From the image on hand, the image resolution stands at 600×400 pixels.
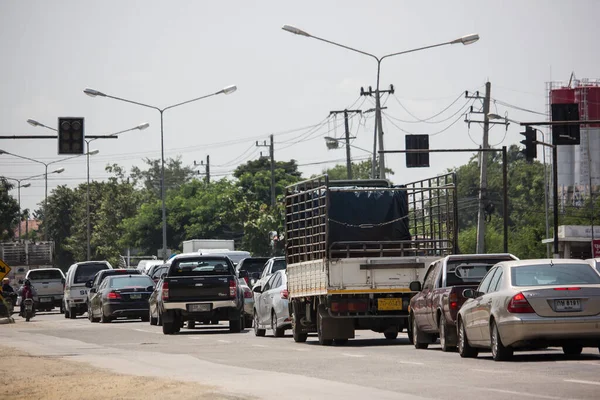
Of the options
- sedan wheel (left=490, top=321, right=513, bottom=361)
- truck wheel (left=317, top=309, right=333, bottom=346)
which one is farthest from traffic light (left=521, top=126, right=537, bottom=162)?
sedan wheel (left=490, top=321, right=513, bottom=361)

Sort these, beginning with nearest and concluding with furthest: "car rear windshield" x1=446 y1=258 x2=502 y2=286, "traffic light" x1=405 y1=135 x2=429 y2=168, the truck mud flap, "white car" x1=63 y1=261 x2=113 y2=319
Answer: "car rear windshield" x1=446 y1=258 x2=502 y2=286
the truck mud flap
"traffic light" x1=405 y1=135 x2=429 y2=168
"white car" x1=63 y1=261 x2=113 y2=319

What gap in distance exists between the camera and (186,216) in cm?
13112

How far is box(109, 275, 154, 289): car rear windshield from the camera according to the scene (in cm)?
4619

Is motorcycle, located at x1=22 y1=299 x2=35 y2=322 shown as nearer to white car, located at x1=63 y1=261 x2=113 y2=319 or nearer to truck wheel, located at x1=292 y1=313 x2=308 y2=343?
white car, located at x1=63 y1=261 x2=113 y2=319

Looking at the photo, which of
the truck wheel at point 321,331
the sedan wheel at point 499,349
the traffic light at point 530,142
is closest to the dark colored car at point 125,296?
the traffic light at point 530,142

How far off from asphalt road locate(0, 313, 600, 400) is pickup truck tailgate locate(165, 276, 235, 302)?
3068 millimetres

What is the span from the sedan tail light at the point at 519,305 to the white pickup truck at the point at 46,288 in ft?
147

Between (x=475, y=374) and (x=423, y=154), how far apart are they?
34.0 m

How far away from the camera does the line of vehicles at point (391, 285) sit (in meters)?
19.5

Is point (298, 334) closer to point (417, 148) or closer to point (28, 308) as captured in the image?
point (417, 148)

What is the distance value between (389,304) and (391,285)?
39cm

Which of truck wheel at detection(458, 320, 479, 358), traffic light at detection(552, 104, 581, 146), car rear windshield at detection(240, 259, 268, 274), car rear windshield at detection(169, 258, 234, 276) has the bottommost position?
truck wheel at detection(458, 320, 479, 358)

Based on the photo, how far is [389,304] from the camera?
27.3 meters

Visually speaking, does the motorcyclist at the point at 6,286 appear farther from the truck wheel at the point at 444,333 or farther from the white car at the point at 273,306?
the truck wheel at the point at 444,333
